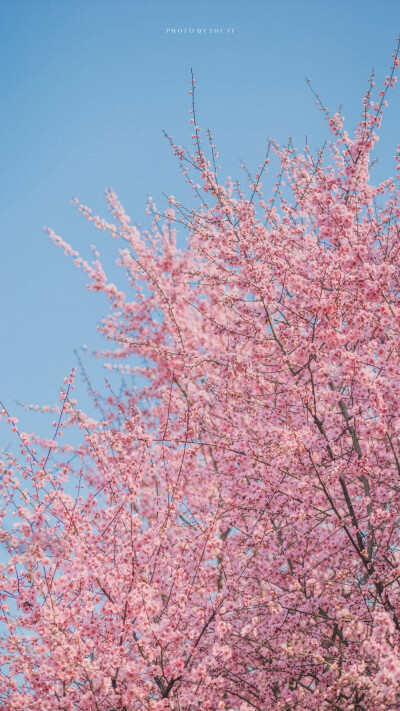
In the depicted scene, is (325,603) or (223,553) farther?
(223,553)

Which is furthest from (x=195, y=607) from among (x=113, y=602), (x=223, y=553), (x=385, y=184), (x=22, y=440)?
(x=385, y=184)

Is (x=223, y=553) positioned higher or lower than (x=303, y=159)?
lower

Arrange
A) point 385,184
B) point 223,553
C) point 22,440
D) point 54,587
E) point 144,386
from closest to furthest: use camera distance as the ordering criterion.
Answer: point 54,587 < point 22,440 < point 223,553 < point 385,184 < point 144,386

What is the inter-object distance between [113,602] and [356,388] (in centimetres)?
366

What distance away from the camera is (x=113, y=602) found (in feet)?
16.5

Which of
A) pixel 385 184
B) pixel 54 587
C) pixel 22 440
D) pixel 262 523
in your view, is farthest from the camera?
pixel 385 184

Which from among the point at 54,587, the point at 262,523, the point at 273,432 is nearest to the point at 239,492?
the point at 262,523

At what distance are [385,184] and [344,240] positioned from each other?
194 centimetres

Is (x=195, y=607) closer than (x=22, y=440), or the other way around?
(x=195, y=607)

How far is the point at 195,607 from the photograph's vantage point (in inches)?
201

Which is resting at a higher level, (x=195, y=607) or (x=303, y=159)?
(x=303, y=159)

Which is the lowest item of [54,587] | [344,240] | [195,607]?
[54,587]

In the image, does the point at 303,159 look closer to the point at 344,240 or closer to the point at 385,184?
the point at 385,184

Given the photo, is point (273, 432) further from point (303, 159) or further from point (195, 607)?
point (303, 159)
